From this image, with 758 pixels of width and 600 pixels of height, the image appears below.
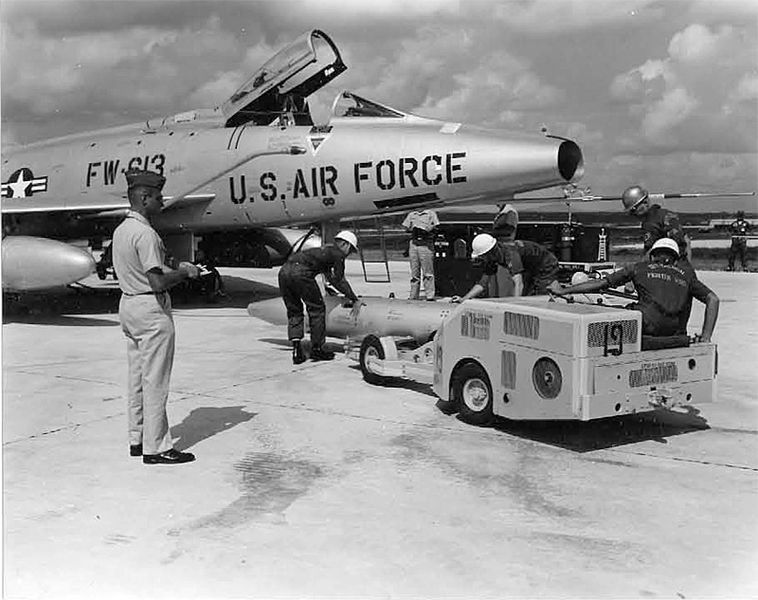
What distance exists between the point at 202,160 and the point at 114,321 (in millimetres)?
2970

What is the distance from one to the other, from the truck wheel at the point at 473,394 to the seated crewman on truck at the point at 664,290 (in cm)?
100

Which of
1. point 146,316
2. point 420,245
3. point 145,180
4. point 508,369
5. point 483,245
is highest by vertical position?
point 145,180

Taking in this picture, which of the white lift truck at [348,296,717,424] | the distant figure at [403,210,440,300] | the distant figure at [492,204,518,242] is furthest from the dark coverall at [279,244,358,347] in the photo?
the distant figure at [403,210,440,300]

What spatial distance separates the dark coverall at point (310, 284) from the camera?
895cm

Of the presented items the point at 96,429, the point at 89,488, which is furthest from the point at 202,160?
the point at 89,488

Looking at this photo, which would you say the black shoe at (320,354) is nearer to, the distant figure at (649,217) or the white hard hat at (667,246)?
the distant figure at (649,217)

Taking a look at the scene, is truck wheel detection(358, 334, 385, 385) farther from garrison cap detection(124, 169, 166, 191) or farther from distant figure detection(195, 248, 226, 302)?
distant figure detection(195, 248, 226, 302)

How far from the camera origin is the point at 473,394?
6.39m

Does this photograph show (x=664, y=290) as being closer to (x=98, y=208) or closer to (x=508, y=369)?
(x=508, y=369)

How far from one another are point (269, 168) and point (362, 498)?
876 centimetres

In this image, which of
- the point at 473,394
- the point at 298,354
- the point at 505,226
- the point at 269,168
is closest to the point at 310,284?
the point at 298,354

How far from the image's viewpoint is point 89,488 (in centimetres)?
491

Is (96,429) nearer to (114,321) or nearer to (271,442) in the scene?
(271,442)

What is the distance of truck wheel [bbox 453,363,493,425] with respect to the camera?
624cm
